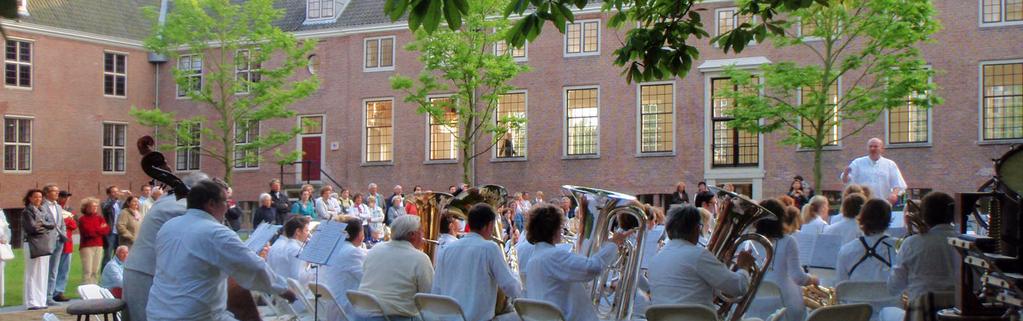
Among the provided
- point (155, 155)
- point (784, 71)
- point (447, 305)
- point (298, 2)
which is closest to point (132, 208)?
point (155, 155)

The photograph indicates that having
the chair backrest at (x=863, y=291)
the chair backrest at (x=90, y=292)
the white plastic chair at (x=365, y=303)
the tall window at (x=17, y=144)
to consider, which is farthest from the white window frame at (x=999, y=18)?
the tall window at (x=17, y=144)

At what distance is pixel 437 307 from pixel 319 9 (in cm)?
3298

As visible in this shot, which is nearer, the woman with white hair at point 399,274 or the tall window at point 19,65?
the woman with white hair at point 399,274

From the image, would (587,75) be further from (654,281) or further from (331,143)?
(654,281)

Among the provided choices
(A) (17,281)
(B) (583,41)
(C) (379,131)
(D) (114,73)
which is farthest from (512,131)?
(A) (17,281)

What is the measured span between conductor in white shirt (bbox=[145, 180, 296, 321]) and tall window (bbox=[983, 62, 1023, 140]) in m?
25.7

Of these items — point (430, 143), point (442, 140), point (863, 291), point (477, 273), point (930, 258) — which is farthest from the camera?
point (430, 143)

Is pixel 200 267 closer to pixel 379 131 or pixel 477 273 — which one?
pixel 477 273

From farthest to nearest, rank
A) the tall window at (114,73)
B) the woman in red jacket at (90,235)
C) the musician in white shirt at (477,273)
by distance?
the tall window at (114,73) → the woman in red jacket at (90,235) → the musician in white shirt at (477,273)

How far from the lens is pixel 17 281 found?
20.0m

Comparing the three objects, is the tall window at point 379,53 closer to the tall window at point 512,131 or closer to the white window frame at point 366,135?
the white window frame at point 366,135

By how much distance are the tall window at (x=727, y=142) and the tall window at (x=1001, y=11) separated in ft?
21.9

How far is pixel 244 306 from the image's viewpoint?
8195 mm

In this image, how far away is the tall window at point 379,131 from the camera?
37656 mm
